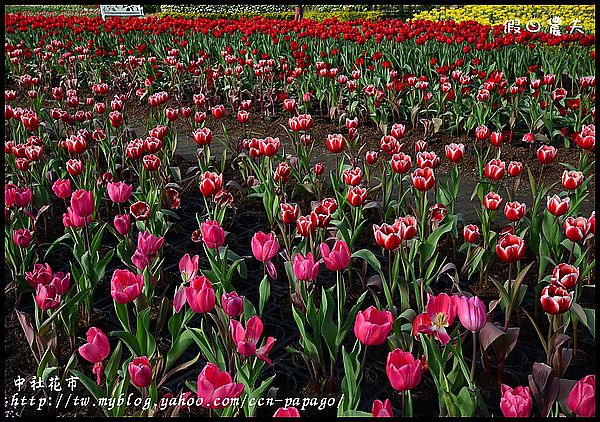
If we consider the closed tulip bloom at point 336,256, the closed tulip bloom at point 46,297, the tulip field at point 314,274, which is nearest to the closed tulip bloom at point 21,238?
the tulip field at point 314,274

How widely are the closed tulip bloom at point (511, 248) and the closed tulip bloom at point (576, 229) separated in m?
0.27

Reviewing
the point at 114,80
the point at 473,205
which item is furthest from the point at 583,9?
the point at 473,205

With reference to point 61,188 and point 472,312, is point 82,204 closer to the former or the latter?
point 61,188

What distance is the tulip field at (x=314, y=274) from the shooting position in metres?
1.83

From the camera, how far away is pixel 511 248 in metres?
2.12

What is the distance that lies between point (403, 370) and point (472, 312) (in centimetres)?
29

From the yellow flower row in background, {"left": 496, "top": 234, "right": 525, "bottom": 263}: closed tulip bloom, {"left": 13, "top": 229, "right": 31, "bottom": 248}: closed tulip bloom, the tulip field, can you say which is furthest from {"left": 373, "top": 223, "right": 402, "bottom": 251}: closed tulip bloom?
the yellow flower row in background

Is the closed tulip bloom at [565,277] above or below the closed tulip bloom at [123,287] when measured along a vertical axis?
below

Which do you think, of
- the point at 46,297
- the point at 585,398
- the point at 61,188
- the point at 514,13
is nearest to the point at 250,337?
the point at 46,297

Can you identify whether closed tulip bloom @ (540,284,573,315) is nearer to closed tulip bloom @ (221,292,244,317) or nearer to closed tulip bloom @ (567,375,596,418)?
closed tulip bloom @ (567,375,596,418)

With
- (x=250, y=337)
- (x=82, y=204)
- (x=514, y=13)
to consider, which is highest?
(x=514, y=13)

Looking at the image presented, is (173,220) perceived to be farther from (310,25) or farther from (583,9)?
(583,9)

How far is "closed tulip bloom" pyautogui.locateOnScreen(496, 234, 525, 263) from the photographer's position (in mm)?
2125

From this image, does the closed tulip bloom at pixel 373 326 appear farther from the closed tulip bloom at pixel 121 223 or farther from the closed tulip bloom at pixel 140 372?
the closed tulip bloom at pixel 121 223
